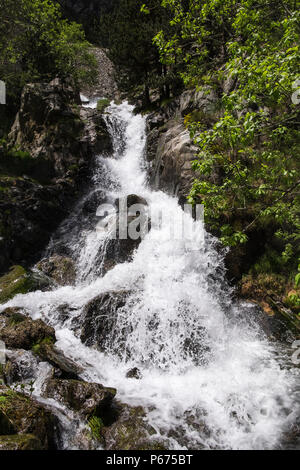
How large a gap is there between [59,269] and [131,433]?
8.17 metres

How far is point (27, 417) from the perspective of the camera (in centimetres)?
426

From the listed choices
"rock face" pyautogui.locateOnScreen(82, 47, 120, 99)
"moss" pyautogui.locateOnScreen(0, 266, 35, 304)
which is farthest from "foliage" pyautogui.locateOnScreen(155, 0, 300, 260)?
"rock face" pyautogui.locateOnScreen(82, 47, 120, 99)

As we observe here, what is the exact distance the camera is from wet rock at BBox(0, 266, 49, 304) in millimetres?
10094

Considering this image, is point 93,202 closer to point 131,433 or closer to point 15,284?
point 15,284

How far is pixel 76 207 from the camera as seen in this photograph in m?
15.6

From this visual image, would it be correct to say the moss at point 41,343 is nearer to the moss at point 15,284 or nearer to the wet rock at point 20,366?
the wet rock at point 20,366

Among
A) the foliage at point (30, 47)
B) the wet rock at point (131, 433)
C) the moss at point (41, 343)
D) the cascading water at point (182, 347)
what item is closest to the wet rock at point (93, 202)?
the cascading water at point (182, 347)

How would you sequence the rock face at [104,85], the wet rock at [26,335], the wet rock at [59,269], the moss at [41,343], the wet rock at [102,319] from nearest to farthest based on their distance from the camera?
the moss at [41,343] → the wet rock at [26,335] → the wet rock at [102,319] → the wet rock at [59,269] → the rock face at [104,85]

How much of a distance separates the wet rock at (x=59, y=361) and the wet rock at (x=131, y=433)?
4.32ft

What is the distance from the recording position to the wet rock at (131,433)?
4742 millimetres

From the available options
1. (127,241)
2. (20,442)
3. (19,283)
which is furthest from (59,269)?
(20,442)

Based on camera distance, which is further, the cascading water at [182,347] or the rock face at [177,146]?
the rock face at [177,146]

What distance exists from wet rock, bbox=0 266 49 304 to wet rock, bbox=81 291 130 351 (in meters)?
3.37

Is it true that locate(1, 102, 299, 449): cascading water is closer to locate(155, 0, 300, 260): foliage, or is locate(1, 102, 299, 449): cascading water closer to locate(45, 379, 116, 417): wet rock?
locate(45, 379, 116, 417): wet rock
